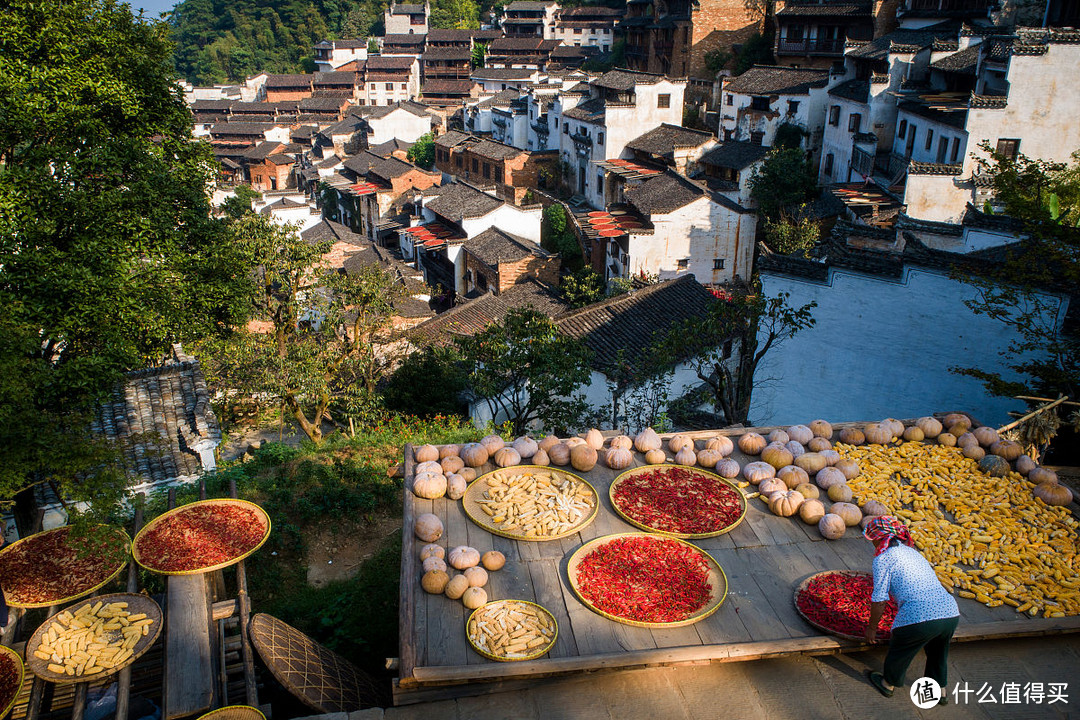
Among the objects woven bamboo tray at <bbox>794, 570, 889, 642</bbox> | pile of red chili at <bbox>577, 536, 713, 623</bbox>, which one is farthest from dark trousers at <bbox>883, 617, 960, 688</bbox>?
pile of red chili at <bbox>577, 536, 713, 623</bbox>

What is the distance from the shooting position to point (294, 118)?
70562 millimetres

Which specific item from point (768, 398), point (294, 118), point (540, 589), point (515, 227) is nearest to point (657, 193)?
point (515, 227)

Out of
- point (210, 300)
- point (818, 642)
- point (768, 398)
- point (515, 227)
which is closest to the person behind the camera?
point (818, 642)

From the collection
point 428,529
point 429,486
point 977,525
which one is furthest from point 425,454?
point 977,525

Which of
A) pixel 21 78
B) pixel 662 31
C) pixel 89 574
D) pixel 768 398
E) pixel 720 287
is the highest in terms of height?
pixel 662 31

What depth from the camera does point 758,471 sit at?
7.72 meters

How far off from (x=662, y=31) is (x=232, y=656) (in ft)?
161

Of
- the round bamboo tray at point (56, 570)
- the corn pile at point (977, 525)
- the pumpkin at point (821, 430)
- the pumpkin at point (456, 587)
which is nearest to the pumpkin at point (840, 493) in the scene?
the corn pile at point (977, 525)

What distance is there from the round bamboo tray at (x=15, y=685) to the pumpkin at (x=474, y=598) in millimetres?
3340

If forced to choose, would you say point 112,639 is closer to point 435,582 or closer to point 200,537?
point 200,537

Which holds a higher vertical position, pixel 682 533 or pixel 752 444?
pixel 752 444

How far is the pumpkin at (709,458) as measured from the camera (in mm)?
8047

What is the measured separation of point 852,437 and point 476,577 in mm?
4792

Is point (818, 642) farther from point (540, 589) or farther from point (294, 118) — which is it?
point (294, 118)
